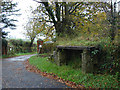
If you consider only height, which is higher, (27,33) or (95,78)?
(27,33)

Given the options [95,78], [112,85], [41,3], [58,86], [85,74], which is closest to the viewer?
[112,85]

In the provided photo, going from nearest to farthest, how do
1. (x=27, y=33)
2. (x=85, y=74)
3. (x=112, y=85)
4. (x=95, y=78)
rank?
(x=112, y=85), (x=95, y=78), (x=85, y=74), (x=27, y=33)

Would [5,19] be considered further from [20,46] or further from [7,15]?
[20,46]

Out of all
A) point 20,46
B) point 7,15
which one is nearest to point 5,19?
point 7,15

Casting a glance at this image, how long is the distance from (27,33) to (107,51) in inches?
996

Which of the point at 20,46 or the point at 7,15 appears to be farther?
the point at 20,46

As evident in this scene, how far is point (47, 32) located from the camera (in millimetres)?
12711

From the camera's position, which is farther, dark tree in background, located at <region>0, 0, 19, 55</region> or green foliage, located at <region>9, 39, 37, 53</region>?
green foliage, located at <region>9, 39, 37, 53</region>

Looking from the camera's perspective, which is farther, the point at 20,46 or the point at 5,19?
the point at 20,46

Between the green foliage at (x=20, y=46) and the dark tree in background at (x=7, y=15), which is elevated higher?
the dark tree in background at (x=7, y=15)

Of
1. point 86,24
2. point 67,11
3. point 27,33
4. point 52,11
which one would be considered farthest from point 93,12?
point 27,33

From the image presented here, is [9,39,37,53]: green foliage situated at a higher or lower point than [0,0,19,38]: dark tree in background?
lower

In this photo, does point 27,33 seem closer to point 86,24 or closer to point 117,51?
point 86,24

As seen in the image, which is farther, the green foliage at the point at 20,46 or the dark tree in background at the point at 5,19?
the green foliage at the point at 20,46
